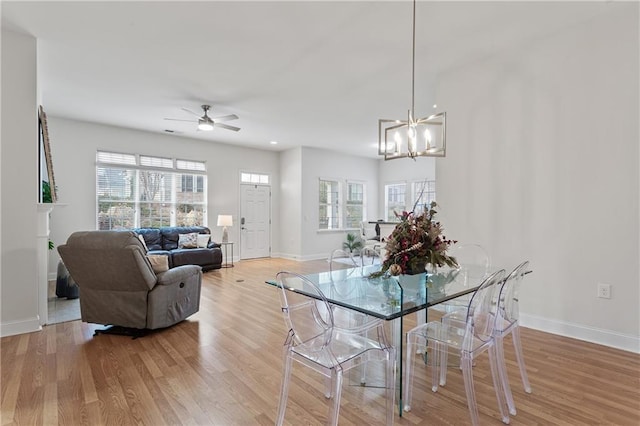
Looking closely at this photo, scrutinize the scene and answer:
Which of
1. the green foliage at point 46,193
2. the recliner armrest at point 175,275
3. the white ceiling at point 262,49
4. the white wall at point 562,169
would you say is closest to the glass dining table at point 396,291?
the white wall at point 562,169

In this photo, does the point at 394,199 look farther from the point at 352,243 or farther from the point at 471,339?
the point at 471,339

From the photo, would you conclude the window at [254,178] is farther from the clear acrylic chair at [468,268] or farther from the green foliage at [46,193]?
the clear acrylic chair at [468,268]

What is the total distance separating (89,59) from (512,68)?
4645 mm

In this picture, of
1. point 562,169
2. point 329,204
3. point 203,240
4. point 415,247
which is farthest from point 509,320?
point 329,204

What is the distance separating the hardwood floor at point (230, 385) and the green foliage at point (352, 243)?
589 cm

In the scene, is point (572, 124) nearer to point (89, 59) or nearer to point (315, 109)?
point (315, 109)

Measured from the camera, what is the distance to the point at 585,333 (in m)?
3.00

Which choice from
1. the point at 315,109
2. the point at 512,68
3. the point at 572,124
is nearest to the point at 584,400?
the point at 572,124

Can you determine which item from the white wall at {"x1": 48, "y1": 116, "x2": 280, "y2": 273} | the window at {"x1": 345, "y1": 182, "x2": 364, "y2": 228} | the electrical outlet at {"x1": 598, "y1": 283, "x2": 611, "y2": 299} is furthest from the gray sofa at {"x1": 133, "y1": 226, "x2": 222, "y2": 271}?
Answer: the electrical outlet at {"x1": 598, "y1": 283, "x2": 611, "y2": 299}

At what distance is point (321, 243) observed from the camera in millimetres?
8750

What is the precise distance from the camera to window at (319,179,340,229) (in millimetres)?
8883

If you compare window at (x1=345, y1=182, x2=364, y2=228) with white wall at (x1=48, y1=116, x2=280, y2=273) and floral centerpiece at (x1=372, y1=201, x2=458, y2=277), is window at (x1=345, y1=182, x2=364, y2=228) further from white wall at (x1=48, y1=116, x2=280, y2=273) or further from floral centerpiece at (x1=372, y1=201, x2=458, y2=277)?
floral centerpiece at (x1=372, y1=201, x2=458, y2=277)

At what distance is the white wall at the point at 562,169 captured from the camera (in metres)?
2.81

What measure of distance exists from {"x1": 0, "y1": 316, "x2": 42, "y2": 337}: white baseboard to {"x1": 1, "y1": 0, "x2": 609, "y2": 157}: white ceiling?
110 inches
